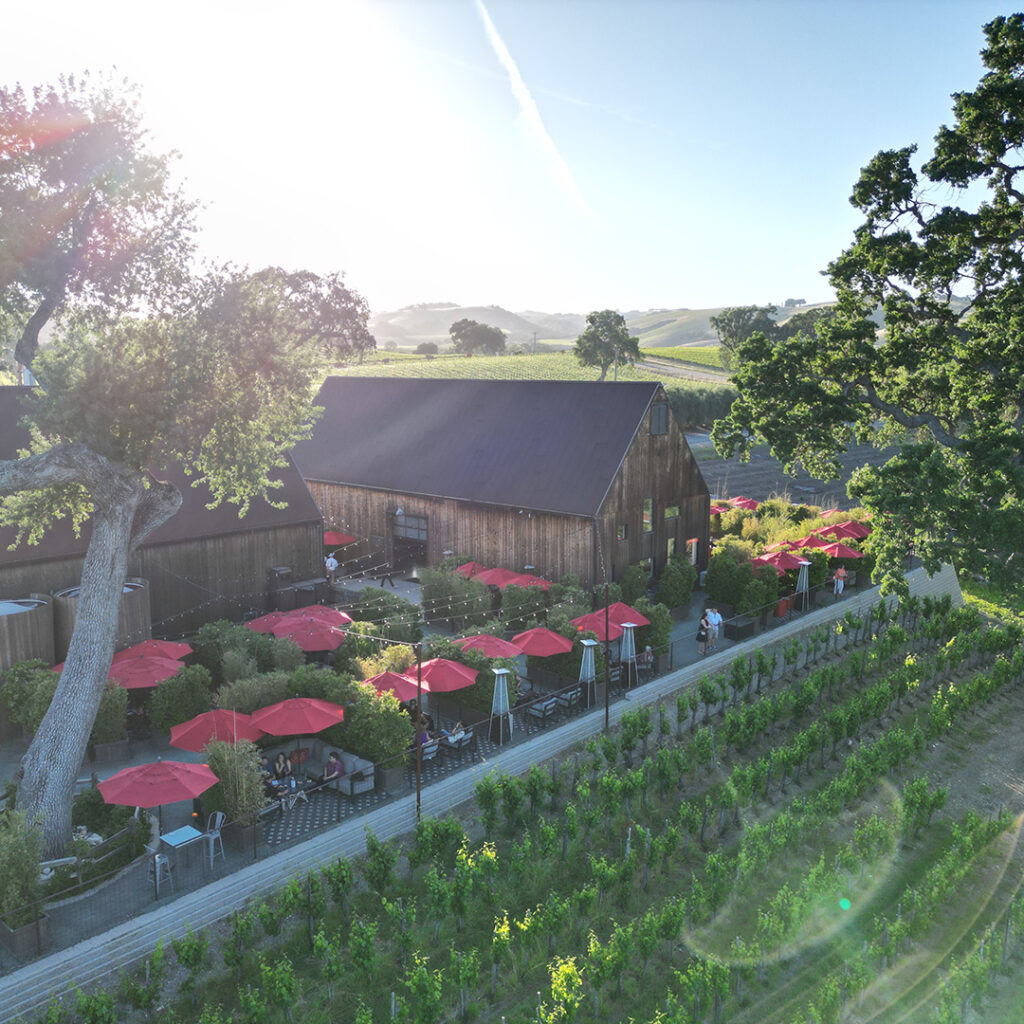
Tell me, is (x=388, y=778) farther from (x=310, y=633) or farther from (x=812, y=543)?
(x=812, y=543)

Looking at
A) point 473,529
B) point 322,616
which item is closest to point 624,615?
point 322,616

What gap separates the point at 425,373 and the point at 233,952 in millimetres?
89603

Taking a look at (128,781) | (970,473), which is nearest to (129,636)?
(128,781)

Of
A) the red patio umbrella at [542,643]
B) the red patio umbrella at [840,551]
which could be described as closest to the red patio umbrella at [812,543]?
the red patio umbrella at [840,551]

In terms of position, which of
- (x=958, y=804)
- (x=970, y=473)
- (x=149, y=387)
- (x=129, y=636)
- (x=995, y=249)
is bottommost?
(x=958, y=804)

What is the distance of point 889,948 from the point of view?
1365cm

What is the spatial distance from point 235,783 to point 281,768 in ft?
8.48

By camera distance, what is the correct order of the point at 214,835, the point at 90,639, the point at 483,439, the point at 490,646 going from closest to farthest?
the point at 214,835, the point at 90,639, the point at 490,646, the point at 483,439

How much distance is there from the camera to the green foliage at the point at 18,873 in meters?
12.7

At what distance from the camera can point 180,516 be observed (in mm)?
27453

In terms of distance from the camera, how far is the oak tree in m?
24.9

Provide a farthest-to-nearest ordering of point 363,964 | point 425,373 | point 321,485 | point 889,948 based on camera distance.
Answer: point 425,373 < point 321,485 < point 889,948 < point 363,964

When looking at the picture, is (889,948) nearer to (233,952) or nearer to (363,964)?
(363,964)

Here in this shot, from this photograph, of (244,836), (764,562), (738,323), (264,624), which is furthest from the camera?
(738,323)
